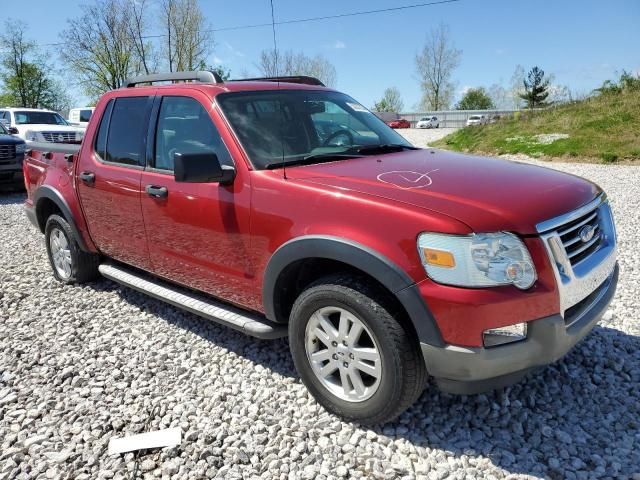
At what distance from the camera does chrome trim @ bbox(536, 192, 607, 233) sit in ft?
7.45

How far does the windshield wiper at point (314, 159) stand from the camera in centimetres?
297

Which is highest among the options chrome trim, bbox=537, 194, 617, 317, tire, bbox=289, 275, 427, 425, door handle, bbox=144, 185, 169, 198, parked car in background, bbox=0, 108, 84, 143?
parked car in background, bbox=0, 108, 84, 143

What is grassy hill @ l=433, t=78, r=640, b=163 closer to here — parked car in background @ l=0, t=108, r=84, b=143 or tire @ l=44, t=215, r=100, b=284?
parked car in background @ l=0, t=108, r=84, b=143

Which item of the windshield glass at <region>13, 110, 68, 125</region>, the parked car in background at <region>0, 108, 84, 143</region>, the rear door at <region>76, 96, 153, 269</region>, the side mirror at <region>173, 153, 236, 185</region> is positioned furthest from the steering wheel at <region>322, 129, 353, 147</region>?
the windshield glass at <region>13, 110, 68, 125</region>

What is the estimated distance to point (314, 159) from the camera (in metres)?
3.10

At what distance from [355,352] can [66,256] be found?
11.8ft

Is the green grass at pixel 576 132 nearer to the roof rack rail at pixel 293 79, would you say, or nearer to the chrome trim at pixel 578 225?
the roof rack rail at pixel 293 79

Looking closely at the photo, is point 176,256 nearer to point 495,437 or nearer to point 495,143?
point 495,437

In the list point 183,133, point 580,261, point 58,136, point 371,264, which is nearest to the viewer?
point 371,264

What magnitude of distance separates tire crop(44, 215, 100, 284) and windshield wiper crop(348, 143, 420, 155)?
286 centimetres

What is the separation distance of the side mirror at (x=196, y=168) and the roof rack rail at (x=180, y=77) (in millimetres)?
1048

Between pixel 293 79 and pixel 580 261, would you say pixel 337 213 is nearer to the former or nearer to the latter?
pixel 580 261

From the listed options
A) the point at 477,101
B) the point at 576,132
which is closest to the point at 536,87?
the point at 477,101

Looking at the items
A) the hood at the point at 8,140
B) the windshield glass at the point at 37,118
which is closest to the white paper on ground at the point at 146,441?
the hood at the point at 8,140
